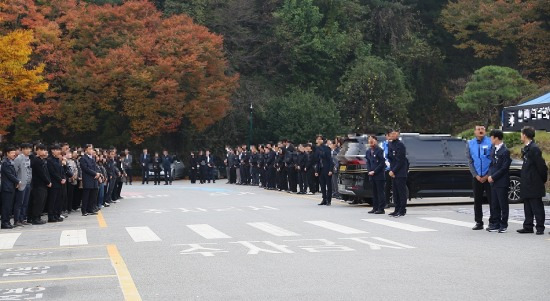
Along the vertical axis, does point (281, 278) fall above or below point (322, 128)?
below

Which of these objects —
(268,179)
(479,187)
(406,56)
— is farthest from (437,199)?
(406,56)

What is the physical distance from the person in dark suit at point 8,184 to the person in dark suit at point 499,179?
33.4 ft

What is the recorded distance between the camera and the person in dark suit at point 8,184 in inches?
813

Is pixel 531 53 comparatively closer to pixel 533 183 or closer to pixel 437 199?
pixel 437 199

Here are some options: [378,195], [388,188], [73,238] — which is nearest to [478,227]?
[378,195]

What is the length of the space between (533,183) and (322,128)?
46.0 meters

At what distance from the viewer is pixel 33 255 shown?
577 inches

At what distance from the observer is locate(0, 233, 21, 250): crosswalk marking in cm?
1645

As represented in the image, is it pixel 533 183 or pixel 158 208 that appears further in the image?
pixel 158 208

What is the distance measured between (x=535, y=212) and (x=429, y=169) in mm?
8192

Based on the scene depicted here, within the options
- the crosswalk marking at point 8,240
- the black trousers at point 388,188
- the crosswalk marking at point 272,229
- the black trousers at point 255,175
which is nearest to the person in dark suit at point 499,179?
the crosswalk marking at point 272,229

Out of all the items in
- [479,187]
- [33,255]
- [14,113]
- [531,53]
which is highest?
[531,53]

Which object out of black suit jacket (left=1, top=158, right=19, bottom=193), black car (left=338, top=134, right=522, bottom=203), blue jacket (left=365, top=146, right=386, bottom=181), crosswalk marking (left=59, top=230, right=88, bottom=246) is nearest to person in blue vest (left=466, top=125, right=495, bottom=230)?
blue jacket (left=365, top=146, right=386, bottom=181)

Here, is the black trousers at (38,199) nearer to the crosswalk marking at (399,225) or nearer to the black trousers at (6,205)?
the black trousers at (6,205)
